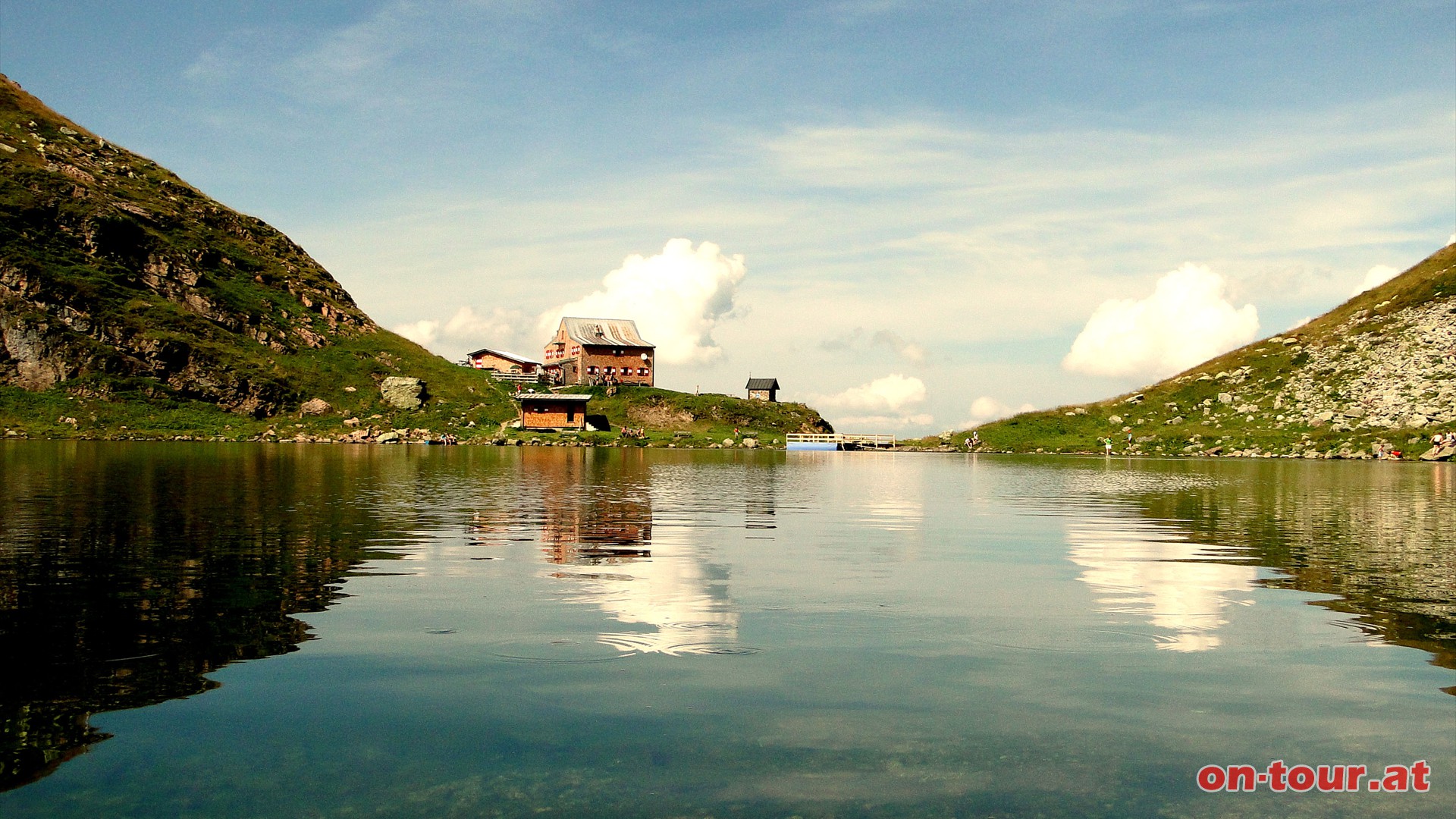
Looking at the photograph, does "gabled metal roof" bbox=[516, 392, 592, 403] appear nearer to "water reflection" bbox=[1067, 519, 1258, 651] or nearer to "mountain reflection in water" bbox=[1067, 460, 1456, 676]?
"mountain reflection in water" bbox=[1067, 460, 1456, 676]

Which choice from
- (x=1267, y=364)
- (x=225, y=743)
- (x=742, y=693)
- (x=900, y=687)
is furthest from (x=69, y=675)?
(x=1267, y=364)

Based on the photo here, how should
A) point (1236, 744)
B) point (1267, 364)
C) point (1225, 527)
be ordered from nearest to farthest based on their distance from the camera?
point (1236, 744) < point (1225, 527) < point (1267, 364)

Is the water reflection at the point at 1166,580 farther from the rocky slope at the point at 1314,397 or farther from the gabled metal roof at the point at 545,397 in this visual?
the gabled metal roof at the point at 545,397

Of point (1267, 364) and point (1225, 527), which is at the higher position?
point (1267, 364)

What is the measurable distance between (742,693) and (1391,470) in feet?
354

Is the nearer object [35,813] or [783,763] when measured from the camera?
[35,813]

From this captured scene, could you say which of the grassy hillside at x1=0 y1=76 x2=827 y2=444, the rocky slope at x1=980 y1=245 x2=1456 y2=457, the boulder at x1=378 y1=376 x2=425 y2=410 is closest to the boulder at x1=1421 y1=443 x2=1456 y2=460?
the rocky slope at x1=980 y1=245 x2=1456 y2=457

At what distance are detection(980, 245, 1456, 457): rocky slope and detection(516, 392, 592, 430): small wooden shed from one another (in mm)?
75556

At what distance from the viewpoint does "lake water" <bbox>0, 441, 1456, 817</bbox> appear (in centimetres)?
995

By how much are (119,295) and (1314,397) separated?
20480cm

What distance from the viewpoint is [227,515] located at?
35406mm

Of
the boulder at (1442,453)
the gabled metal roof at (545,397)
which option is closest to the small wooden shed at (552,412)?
the gabled metal roof at (545,397)

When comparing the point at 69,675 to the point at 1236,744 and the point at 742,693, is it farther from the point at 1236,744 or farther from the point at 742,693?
the point at 1236,744

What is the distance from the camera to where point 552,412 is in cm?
17138
